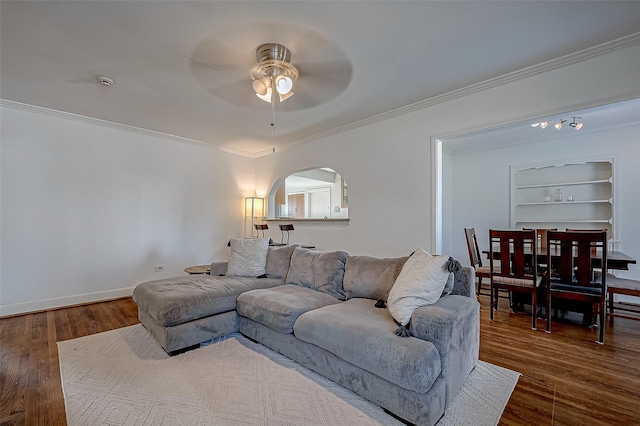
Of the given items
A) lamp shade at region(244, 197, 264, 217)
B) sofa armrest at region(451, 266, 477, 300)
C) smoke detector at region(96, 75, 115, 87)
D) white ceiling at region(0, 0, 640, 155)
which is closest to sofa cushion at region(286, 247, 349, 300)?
sofa armrest at region(451, 266, 477, 300)

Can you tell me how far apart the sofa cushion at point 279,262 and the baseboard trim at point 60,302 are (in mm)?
2458

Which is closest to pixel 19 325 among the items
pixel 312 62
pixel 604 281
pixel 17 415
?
pixel 17 415

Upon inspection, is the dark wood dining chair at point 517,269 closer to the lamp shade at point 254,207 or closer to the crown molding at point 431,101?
the crown molding at point 431,101

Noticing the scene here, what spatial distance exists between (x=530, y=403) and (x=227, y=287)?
2543mm

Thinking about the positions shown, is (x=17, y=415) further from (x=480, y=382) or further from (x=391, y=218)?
(x=391, y=218)

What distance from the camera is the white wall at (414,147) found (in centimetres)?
239

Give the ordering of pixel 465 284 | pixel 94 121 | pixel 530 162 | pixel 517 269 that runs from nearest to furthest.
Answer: pixel 465 284 < pixel 517 269 < pixel 94 121 < pixel 530 162

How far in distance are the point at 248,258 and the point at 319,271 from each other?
101 cm

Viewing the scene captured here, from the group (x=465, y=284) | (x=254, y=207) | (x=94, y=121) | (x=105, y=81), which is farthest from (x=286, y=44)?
(x=254, y=207)

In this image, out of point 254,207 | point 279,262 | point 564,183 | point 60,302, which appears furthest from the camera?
point 254,207

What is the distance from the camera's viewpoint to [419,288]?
192 cm

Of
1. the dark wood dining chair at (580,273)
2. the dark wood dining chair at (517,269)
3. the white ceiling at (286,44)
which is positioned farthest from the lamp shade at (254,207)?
the dark wood dining chair at (580,273)

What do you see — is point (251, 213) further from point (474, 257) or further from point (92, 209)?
point (474, 257)

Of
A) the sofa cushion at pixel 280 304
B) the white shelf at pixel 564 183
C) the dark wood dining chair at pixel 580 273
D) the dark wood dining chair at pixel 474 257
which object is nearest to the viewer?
the sofa cushion at pixel 280 304
